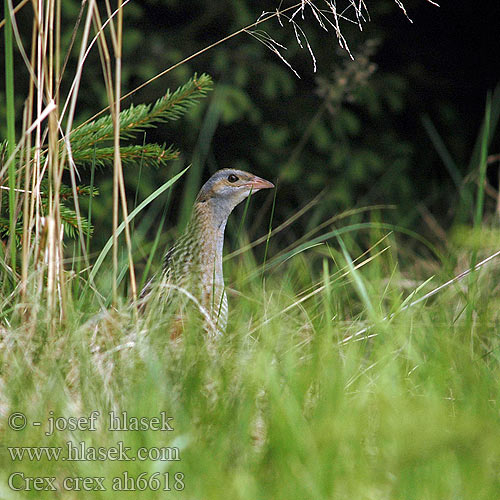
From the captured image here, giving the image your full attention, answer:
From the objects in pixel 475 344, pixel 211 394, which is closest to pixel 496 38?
pixel 475 344

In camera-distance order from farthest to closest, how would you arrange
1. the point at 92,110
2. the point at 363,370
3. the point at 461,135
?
the point at 461,135, the point at 92,110, the point at 363,370

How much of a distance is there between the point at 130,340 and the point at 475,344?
40.9 inches

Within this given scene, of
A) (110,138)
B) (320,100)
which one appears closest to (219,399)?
(110,138)

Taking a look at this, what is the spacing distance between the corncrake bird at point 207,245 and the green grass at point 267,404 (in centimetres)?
41

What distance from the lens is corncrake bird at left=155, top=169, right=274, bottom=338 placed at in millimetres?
2656

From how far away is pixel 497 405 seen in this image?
1.78 metres

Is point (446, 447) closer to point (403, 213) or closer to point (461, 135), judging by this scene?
point (403, 213)

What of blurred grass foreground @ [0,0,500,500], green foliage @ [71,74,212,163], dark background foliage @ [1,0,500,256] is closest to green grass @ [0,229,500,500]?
blurred grass foreground @ [0,0,500,500]

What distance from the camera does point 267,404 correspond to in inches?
69.8

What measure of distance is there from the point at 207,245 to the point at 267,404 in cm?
124

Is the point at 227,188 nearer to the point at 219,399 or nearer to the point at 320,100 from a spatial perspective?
the point at 219,399

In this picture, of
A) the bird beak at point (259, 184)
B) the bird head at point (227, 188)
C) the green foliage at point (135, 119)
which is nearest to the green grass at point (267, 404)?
the green foliage at point (135, 119)

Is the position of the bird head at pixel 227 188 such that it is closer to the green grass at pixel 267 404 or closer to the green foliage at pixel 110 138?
the green foliage at pixel 110 138

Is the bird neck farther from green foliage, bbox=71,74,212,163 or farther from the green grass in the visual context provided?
the green grass
